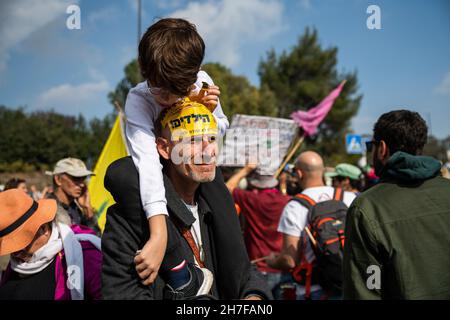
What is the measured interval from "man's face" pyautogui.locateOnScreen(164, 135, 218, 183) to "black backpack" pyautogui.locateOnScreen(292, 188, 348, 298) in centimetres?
198

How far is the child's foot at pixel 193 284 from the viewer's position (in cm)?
174

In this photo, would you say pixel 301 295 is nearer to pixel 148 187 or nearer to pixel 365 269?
pixel 365 269

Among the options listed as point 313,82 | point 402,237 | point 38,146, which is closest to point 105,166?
point 402,237

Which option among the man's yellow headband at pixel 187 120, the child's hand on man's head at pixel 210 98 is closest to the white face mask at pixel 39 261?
the man's yellow headband at pixel 187 120

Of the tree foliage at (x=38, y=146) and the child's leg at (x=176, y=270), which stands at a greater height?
the tree foliage at (x=38, y=146)

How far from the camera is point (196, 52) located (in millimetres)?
1671

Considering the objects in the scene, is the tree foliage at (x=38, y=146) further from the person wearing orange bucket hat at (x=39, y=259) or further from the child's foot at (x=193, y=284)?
the child's foot at (x=193, y=284)

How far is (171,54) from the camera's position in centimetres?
161

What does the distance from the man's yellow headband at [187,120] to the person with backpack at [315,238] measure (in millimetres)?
2073

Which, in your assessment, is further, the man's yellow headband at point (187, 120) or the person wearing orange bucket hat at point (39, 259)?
the person wearing orange bucket hat at point (39, 259)

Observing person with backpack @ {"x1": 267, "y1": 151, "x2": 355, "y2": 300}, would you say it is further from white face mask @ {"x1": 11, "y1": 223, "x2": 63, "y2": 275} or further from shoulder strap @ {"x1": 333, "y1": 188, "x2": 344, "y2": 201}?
white face mask @ {"x1": 11, "y1": 223, "x2": 63, "y2": 275}

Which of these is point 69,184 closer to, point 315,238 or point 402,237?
point 315,238

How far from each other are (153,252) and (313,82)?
43.3 meters
